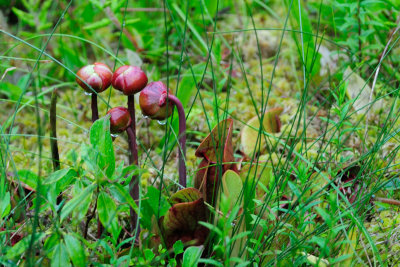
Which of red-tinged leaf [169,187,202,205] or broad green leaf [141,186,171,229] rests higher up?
red-tinged leaf [169,187,202,205]

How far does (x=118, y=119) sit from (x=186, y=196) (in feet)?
1.02

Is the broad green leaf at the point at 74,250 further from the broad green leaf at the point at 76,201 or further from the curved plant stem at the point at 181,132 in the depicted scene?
the curved plant stem at the point at 181,132

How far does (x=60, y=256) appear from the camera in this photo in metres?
0.97

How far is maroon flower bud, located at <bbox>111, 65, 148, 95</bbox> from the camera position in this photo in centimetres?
128

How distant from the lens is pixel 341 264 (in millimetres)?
1165

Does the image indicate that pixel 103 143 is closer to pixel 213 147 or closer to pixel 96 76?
pixel 96 76

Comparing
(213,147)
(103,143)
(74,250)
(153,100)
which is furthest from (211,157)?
(74,250)

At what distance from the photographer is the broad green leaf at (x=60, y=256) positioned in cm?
96

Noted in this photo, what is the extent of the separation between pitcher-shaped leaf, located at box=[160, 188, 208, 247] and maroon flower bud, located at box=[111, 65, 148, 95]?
1.10ft

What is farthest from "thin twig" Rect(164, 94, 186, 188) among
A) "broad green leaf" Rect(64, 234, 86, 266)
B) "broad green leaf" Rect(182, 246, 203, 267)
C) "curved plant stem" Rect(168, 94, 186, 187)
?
"broad green leaf" Rect(64, 234, 86, 266)

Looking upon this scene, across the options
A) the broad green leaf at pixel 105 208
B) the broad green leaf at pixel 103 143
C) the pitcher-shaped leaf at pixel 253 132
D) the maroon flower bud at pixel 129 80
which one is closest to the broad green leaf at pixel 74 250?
the broad green leaf at pixel 105 208

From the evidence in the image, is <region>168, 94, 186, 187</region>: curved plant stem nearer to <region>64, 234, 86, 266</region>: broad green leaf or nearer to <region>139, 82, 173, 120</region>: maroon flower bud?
<region>139, 82, 173, 120</region>: maroon flower bud

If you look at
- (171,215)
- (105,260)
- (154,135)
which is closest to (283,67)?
(154,135)

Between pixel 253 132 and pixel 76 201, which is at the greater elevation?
pixel 76 201
